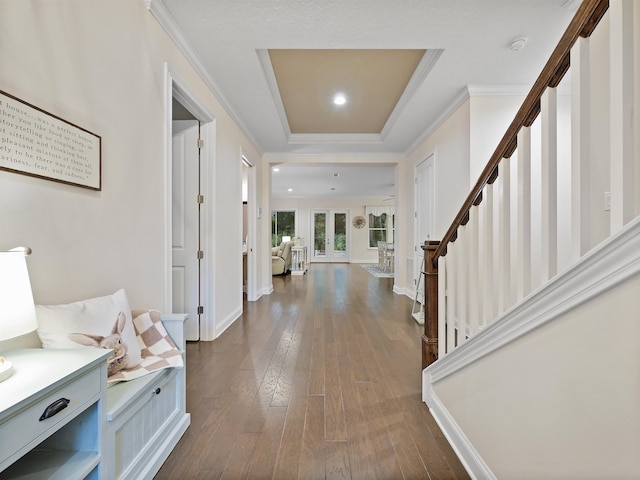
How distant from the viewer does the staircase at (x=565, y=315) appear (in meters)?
0.72

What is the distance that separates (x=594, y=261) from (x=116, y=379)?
171 cm

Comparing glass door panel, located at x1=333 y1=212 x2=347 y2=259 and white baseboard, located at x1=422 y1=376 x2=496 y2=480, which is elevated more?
glass door panel, located at x1=333 y1=212 x2=347 y2=259

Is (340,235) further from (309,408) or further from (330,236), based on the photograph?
(309,408)

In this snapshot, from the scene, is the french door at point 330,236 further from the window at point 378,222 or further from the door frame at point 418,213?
the door frame at point 418,213

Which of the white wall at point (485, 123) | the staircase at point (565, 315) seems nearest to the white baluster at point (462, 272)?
the staircase at point (565, 315)

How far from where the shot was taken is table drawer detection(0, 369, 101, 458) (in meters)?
0.75

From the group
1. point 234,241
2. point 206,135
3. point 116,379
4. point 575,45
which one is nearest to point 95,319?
point 116,379

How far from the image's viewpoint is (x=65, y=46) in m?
1.34

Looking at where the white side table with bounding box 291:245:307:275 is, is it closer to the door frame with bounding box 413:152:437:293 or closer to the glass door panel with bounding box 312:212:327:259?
the glass door panel with bounding box 312:212:327:259

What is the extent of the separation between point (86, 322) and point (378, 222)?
10925 mm

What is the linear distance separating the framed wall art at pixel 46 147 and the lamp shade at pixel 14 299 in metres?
0.47

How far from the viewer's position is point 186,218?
3027mm

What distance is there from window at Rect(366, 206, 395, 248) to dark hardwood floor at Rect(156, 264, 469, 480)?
8220 mm

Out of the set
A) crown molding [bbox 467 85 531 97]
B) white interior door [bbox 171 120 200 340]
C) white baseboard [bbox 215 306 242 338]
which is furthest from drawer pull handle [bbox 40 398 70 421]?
crown molding [bbox 467 85 531 97]
